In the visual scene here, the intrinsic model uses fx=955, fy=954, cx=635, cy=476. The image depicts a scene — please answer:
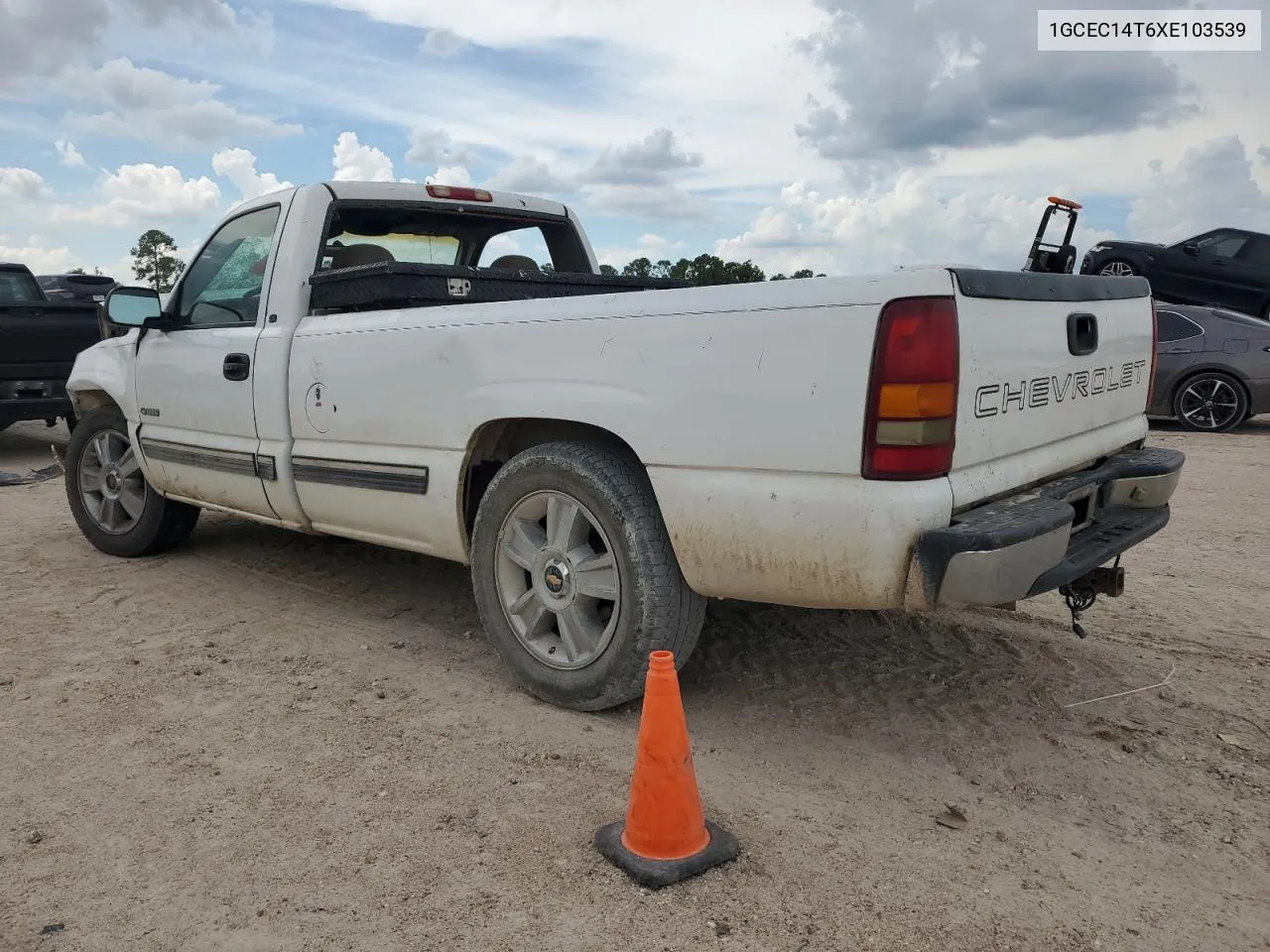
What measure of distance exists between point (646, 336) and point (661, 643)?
0.96 metres

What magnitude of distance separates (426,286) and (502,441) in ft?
2.65

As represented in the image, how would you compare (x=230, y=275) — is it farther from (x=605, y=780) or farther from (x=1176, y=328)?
(x=1176, y=328)

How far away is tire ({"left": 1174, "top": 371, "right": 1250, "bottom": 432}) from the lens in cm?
1045

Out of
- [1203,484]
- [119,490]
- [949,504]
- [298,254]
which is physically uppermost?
[298,254]

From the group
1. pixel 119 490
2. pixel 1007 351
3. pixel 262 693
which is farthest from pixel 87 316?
pixel 1007 351

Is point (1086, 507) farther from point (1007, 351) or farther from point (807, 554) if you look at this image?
point (807, 554)

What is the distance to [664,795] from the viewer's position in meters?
2.37

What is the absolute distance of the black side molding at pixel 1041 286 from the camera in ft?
8.38

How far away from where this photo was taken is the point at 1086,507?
3.24m

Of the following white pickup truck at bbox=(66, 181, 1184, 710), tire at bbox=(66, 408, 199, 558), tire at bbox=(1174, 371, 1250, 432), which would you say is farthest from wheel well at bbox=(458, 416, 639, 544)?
tire at bbox=(1174, 371, 1250, 432)

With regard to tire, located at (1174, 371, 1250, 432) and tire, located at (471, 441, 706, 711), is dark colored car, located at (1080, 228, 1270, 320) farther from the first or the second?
tire, located at (471, 441, 706, 711)

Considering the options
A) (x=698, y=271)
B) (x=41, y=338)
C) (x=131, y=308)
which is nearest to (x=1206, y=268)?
(x=698, y=271)

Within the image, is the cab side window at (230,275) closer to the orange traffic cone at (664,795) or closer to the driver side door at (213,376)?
the driver side door at (213,376)

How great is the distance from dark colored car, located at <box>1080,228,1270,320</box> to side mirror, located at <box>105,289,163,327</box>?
1371 centimetres
